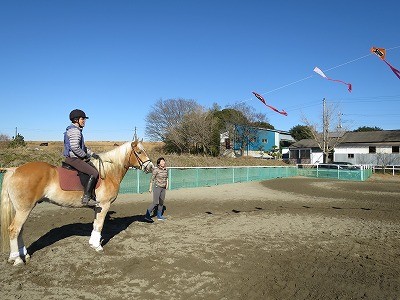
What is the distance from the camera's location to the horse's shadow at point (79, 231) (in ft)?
20.7

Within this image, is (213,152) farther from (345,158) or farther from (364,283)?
(364,283)

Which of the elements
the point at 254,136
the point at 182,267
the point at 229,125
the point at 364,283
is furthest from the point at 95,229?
the point at 254,136

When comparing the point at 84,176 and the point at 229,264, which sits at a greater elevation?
the point at 84,176

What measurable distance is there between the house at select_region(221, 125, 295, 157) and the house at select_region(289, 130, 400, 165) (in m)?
4.32

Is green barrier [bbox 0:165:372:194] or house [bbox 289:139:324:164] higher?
house [bbox 289:139:324:164]

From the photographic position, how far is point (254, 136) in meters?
46.1

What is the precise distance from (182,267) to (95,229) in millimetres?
1949

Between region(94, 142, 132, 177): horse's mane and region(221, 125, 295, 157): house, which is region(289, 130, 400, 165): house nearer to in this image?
region(221, 125, 295, 157): house

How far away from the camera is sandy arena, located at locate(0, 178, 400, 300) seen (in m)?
4.13

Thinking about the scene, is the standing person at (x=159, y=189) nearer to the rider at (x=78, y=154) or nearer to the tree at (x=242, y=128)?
the rider at (x=78, y=154)

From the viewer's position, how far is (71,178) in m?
5.52

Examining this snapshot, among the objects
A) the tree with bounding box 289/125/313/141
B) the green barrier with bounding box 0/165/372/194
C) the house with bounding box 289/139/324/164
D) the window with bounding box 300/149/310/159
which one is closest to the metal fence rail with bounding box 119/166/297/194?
the green barrier with bounding box 0/165/372/194

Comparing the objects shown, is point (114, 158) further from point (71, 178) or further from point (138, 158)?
point (71, 178)

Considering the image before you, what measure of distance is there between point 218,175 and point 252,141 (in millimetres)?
27098
